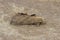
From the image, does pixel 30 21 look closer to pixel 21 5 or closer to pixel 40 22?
pixel 40 22

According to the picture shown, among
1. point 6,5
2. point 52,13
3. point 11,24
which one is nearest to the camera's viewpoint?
point 11,24

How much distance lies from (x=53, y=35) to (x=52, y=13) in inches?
45.8

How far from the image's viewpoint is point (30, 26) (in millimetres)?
3547

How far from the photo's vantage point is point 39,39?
3.11 meters

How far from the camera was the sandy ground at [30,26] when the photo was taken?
320 cm

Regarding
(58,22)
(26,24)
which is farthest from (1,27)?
(58,22)

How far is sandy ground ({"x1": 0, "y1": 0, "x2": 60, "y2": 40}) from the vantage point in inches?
126

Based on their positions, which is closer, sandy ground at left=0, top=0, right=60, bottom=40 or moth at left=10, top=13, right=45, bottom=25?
sandy ground at left=0, top=0, right=60, bottom=40

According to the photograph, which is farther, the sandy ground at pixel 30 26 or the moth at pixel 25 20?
the moth at pixel 25 20

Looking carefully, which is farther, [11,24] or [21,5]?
[21,5]

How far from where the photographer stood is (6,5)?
4730 millimetres

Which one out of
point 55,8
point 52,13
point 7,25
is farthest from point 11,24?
point 55,8

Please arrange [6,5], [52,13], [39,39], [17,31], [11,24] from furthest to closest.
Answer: [6,5] → [52,13] → [11,24] → [17,31] → [39,39]

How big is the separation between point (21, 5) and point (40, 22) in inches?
51.4
